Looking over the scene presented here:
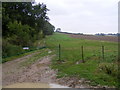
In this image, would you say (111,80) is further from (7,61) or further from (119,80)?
(7,61)

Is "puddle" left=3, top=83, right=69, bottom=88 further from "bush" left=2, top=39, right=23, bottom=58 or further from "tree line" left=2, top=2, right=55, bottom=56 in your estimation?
"tree line" left=2, top=2, right=55, bottom=56

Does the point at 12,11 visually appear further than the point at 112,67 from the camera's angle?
Yes

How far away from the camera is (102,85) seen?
25.0 feet

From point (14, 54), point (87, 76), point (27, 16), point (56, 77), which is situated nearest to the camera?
point (87, 76)

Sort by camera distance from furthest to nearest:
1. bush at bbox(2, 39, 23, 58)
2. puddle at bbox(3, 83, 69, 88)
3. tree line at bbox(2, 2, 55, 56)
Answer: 1. tree line at bbox(2, 2, 55, 56)
2. bush at bbox(2, 39, 23, 58)
3. puddle at bbox(3, 83, 69, 88)

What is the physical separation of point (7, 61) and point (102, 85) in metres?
11.1

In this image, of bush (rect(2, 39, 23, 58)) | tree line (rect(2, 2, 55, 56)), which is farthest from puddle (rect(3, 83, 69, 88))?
tree line (rect(2, 2, 55, 56))

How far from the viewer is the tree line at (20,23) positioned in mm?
20256

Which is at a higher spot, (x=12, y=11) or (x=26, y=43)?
(x=12, y=11)

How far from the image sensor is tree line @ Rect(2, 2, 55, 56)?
20256 millimetres

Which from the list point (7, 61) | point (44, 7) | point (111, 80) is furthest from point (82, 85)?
point (44, 7)

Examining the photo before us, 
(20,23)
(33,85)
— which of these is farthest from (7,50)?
(33,85)

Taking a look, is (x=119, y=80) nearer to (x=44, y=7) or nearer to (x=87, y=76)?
(x=87, y=76)

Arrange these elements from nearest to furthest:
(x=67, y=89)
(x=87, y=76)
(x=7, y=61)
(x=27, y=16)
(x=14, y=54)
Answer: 1. (x=67, y=89)
2. (x=87, y=76)
3. (x=7, y=61)
4. (x=14, y=54)
5. (x=27, y=16)
